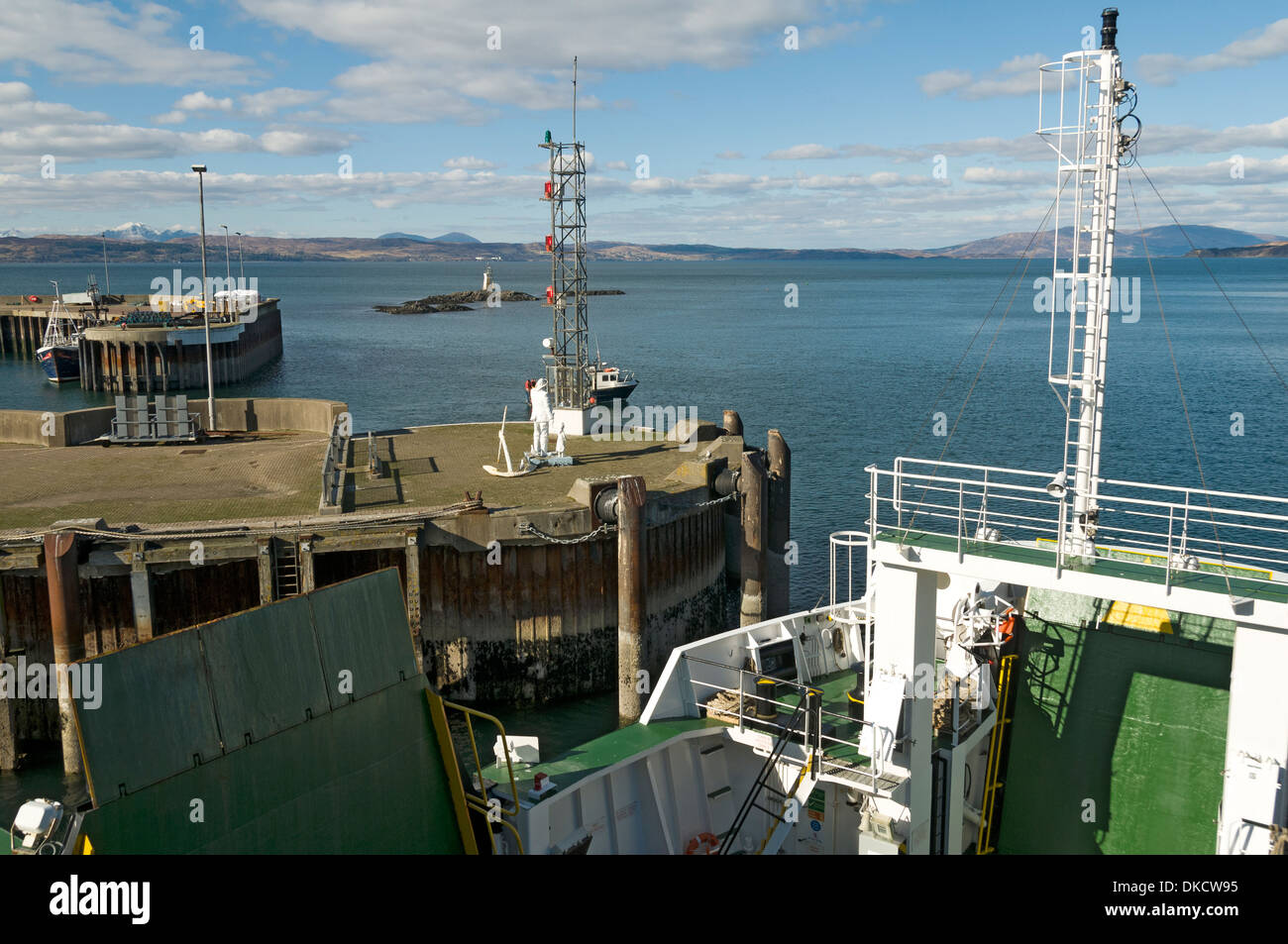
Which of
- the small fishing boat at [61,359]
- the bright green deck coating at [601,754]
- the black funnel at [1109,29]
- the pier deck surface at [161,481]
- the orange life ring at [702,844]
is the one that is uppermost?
the black funnel at [1109,29]

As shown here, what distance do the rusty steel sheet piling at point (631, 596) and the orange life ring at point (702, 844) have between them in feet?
23.1

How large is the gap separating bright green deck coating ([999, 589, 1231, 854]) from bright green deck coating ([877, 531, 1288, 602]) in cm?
231

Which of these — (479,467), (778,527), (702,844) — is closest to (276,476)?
(479,467)

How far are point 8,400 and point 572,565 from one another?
66.2 metres

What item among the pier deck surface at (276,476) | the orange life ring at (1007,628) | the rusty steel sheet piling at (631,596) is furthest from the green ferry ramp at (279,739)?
the pier deck surface at (276,476)

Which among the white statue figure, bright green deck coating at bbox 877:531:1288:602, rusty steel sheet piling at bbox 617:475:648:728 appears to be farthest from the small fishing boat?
bright green deck coating at bbox 877:531:1288:602

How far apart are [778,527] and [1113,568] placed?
1739cm

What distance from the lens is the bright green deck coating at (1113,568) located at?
37.8 ft

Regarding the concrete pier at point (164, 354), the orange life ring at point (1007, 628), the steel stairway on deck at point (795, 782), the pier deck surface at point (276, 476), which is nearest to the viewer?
the steel stairway on deck at point (795, 782)

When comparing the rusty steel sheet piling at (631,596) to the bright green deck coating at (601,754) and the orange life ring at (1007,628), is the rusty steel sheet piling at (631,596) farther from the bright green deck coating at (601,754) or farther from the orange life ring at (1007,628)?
the orange life ring at (1007,628)

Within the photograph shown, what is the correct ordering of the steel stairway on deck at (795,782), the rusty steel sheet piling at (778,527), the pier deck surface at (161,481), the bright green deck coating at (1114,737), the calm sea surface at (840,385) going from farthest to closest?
the calm sea surface at (840,385)
the rusty steel sheet piling at (778,527)
the pier deck surface at (161,481)
the bright green deck coating at (1114,737)
the steel stairway on deck at (795,782)

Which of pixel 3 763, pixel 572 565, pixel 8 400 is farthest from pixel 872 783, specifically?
pixel 8 400

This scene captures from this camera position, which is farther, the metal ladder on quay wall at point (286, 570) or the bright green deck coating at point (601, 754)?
the metal ladder on quay wall at point (286, 570)

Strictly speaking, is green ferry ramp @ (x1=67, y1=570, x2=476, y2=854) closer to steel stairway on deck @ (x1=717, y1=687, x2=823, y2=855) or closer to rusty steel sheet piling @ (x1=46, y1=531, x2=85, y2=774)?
steel stairway on deck @ (x1=717, y1=687, x2=823, y2=855)
